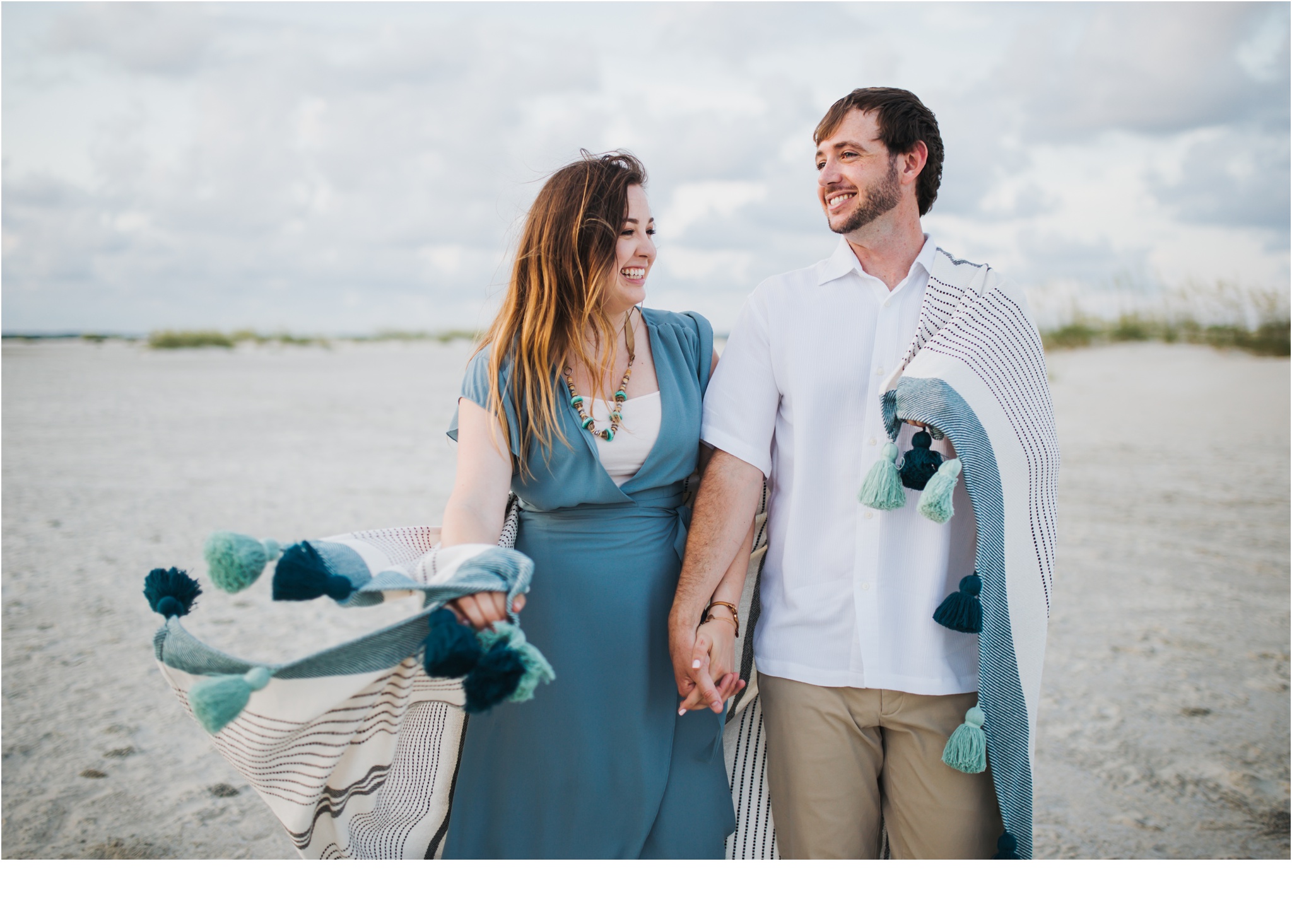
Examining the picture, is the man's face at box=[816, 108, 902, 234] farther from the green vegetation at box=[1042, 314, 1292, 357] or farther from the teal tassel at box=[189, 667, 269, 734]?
the green vegetation at box=[1042, 314, 1292, 357]

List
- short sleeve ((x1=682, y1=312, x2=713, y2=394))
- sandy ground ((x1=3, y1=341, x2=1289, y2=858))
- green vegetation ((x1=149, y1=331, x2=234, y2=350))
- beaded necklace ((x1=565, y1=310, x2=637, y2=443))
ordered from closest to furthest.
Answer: beaded necklace ((x1=565, y1=310, x2=637, y2=443))
short sleeve ((x1=682, y1=312, x2=713, y2=394))
sandy ground ((x1=3, y1=341, x2=1289, y2=858))
green vegetation ((x1=149, y1=331, x2=234, y2=350))

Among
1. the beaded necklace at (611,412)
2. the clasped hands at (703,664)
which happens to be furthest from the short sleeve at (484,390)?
the clasped hands at (703,664)

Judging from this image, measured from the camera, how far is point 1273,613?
5.34m

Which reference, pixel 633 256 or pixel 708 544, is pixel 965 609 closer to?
pixel 708 544

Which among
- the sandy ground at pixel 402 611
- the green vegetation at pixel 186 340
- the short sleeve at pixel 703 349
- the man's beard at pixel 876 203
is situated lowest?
the sandy ground at pixel 402 611

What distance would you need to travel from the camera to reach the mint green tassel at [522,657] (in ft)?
4.74

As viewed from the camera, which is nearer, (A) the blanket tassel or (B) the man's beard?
(A) the blanket tassel

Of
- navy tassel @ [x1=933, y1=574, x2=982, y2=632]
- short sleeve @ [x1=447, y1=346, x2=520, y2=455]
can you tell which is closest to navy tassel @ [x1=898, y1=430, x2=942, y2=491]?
navy tassel @ [x1=933, y1=574, x2=982, y2=632]

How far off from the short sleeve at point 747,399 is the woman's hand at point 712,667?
0.38 metres

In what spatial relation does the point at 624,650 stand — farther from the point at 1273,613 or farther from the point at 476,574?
the point at 1273,613

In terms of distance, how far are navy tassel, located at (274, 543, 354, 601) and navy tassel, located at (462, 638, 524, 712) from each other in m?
0.31

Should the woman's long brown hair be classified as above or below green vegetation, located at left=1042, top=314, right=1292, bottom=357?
below

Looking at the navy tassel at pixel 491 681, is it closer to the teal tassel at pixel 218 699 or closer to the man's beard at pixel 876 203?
the teal tassel at pixel 218 699

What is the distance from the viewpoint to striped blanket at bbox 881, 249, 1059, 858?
1858 millimetres
